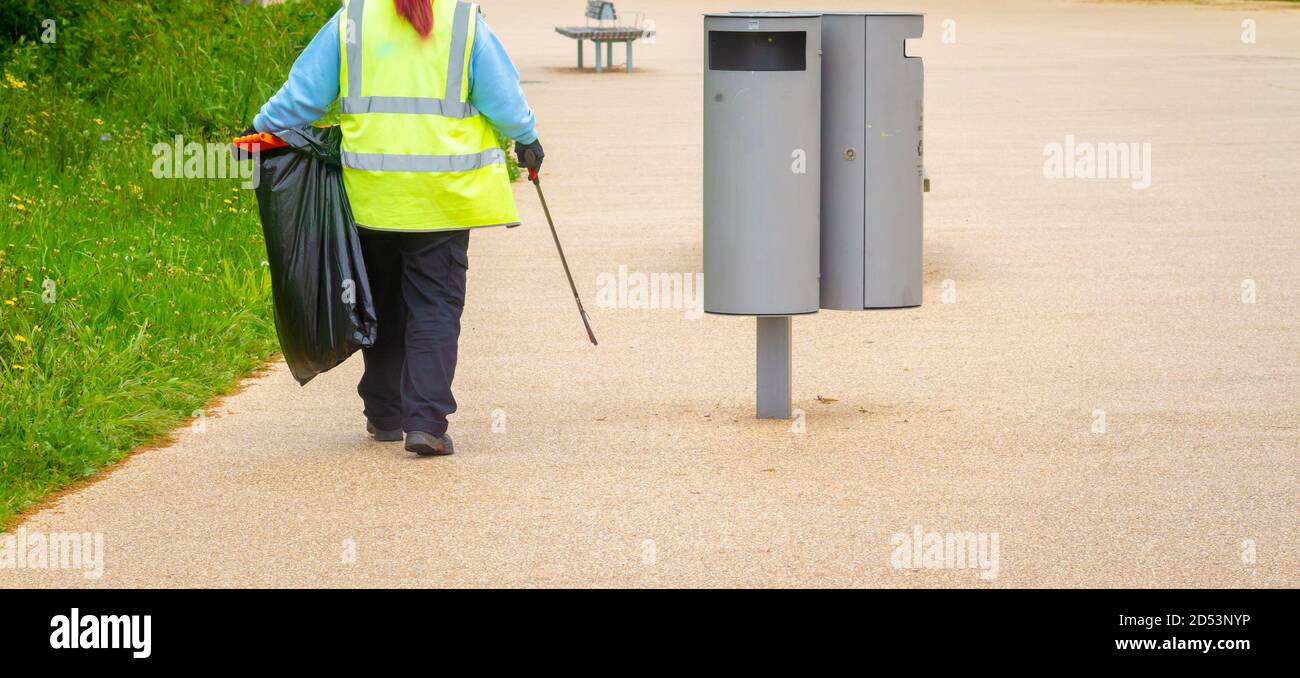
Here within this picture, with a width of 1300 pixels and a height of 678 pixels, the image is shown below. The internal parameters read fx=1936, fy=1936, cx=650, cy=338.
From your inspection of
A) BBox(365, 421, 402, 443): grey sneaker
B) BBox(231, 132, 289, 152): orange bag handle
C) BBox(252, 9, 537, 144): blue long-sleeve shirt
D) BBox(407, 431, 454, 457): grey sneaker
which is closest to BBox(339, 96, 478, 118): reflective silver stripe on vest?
BBox(252, 9, 537, 144): blue long-sleeve shirt

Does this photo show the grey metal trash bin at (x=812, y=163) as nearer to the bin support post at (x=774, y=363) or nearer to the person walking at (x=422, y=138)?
the bin support post at (x=774, y=363)

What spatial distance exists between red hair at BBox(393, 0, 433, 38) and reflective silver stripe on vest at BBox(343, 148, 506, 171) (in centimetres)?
41

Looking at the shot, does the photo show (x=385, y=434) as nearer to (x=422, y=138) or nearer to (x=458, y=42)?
(x=422, y=138)

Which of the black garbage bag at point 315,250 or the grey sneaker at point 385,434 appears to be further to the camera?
the grey sneaker at point 385,434

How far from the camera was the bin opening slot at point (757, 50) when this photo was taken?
268 inches

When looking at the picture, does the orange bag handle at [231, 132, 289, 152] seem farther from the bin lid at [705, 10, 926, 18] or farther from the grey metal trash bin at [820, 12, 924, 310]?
the grey metal trash bin at [820, 12, 924, 310]

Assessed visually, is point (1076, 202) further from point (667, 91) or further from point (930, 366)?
point (667, 91)

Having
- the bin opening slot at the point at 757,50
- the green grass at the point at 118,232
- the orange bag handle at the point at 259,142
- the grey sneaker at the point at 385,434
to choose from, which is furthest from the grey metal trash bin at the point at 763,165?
the green grass at the point at 118,232

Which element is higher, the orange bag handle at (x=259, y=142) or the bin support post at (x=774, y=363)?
the orange bag handle at (x=259, y=142)

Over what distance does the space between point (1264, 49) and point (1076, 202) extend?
54.4ft

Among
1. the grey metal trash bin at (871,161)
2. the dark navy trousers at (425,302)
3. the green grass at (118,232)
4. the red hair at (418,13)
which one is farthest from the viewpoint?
the green grass at (118,232)

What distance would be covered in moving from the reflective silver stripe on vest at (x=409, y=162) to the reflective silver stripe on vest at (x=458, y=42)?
9.8 inches

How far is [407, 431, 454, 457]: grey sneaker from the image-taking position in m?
6.48

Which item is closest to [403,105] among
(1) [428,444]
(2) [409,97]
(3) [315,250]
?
(2) [409,97]
